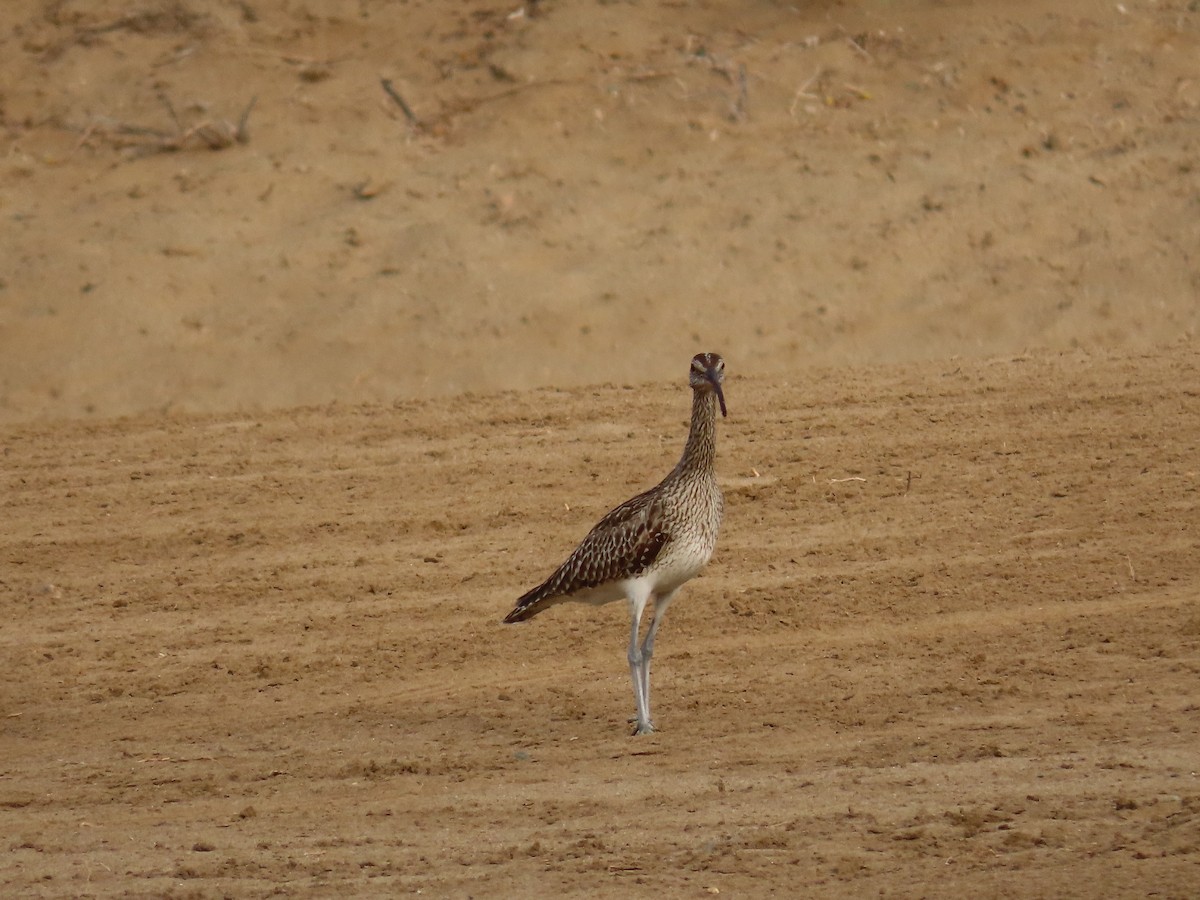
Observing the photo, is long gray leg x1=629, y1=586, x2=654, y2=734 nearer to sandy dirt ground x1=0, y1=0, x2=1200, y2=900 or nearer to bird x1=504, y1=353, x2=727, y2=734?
bird x1=504, y1=353, x2=727, y2=734

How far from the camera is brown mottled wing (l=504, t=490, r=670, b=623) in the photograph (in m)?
9.52

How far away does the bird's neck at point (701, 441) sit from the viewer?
388 inches

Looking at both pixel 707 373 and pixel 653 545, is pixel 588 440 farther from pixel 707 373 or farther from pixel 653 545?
pixel 653 545

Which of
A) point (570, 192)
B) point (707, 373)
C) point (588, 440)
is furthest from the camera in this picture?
point (570, 192)

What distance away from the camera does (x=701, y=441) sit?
991cm

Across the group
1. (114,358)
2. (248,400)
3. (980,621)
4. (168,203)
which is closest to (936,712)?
(980,621)

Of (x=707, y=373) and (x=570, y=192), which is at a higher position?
(x=707, y=373)

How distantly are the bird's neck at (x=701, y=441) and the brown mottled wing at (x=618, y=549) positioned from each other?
23 centimetres

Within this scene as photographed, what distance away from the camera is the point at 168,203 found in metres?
15.4

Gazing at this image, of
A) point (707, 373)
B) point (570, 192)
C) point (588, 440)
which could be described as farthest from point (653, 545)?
point (570, 192)

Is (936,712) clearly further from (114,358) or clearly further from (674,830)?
(114,358)

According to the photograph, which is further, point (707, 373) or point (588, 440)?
point (588, 440)

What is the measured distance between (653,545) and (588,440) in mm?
3544

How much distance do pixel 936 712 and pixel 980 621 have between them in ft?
4.39
